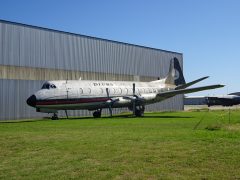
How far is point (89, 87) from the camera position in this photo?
3359 cm

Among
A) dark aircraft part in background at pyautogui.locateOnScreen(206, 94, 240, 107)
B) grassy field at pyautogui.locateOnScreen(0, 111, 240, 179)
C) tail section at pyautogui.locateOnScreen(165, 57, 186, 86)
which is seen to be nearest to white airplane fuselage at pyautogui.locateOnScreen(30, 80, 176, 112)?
tail section at pyautogui.locateOnScreen(165, 57, 186, 86)

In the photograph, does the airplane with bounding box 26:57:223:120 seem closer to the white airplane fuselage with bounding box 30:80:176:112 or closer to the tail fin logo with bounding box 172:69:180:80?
the white airplane fuselage with bounding box 30:80:176:112

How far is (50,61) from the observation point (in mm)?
38844

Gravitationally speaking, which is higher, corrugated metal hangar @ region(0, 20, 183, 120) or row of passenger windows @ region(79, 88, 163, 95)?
corrugated metal hangar @ region(0, 20, 183, 120)

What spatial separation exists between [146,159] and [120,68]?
3937 centimetres

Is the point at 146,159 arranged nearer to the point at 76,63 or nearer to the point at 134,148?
the point at 134,148

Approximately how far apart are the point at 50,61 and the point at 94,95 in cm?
821

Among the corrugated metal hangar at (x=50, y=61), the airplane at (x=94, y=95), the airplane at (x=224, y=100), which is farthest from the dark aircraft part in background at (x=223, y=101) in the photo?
the airplane at (x=94, y=95)

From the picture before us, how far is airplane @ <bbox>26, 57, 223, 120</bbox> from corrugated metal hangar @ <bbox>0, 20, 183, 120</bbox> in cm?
557

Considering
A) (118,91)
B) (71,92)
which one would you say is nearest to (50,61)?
(118,91)

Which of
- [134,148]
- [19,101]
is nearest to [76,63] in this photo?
[19,101]

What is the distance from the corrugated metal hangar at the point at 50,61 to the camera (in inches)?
1353

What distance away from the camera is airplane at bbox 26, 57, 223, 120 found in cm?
3013

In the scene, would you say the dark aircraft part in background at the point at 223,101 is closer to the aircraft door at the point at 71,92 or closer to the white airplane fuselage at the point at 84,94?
the white airplane fuselage at the point at 84,94
